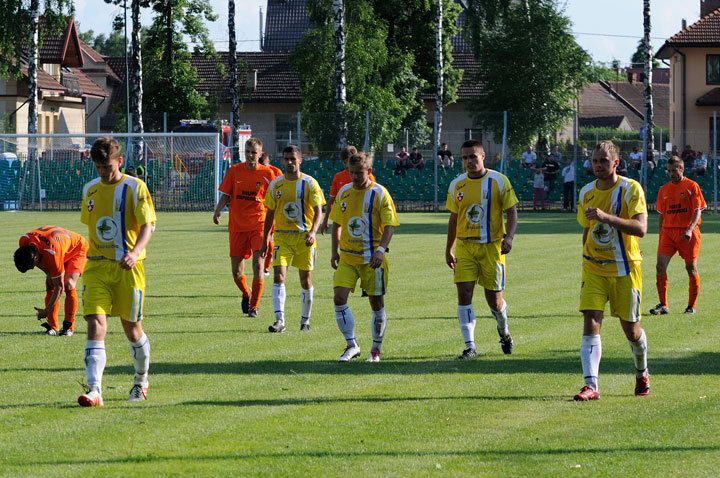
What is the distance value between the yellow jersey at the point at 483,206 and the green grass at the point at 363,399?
1159 mm

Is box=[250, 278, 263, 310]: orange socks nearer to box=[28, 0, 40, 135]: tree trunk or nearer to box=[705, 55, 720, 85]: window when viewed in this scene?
box=[28, 0, 40, 135]: tree trunk

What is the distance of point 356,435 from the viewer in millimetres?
6930

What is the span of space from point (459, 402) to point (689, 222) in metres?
6.60

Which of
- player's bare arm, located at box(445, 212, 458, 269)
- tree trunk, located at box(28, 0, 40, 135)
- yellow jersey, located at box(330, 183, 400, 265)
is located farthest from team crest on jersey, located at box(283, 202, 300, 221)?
tree trunk, located at box(28, 0, 40, 135)

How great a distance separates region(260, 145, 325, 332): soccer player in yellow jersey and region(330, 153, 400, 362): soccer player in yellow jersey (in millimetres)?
2025

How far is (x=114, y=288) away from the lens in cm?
779

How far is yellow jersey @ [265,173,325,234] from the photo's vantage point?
12.0 m

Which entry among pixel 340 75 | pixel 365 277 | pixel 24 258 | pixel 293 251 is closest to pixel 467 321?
pixel 365 277

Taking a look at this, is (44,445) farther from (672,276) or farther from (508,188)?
(672,276)

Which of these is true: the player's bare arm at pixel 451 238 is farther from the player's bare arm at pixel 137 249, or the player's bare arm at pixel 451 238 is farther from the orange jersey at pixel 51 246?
the orange jersey at pixel 51 246

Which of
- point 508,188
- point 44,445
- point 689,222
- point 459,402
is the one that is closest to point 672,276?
point 689,222

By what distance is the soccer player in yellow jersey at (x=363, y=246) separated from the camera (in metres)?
9.65

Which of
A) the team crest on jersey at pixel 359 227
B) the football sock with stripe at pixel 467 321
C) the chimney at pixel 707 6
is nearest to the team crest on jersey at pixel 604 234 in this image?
the football sock with stripe at pixel 467 321

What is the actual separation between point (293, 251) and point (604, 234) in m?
4.69
